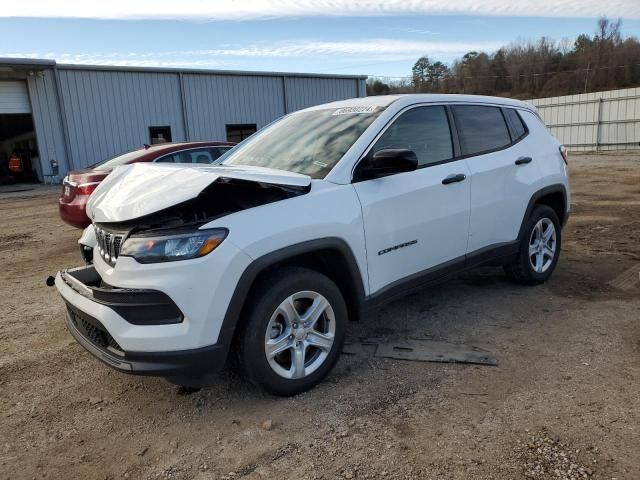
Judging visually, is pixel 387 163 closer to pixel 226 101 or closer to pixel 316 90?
pixel 226 101

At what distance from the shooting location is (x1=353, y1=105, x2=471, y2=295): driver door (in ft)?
11.5

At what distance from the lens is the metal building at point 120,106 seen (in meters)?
19.7

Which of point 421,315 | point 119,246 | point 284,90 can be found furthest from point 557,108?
point 119,246

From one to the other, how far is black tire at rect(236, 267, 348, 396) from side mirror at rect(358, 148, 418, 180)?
79 centimetres

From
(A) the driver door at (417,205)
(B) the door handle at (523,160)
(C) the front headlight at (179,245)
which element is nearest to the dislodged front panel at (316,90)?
(B) the door handle at (523,160)

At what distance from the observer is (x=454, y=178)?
403 cm

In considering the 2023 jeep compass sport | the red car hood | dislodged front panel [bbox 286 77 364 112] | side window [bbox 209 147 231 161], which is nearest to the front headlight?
the 2023 jeep compass sport

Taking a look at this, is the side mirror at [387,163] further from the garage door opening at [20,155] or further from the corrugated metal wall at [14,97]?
the garage door opening at [20,155]

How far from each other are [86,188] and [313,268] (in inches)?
187

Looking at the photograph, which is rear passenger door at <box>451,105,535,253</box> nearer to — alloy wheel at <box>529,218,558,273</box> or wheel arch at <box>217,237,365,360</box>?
alloy wheel at <box>529,218,558,273</box>

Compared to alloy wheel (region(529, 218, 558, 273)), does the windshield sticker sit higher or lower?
higher

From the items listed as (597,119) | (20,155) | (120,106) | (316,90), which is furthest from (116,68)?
(597,119)

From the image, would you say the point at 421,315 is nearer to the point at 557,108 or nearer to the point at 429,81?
the point at 557,108

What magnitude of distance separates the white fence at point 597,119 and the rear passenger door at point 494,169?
28.6 m
